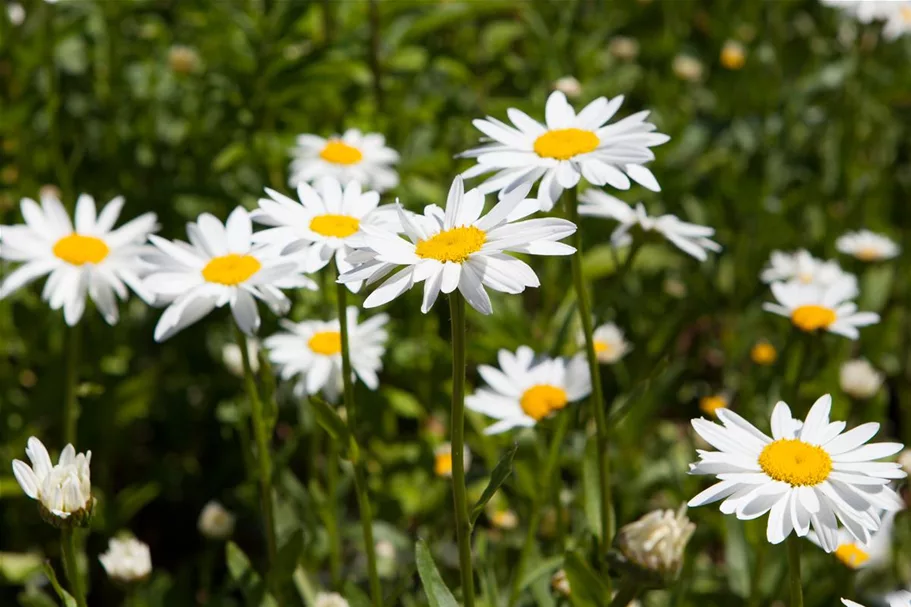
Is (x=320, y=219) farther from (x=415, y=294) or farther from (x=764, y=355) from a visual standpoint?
(x=764, y=355)

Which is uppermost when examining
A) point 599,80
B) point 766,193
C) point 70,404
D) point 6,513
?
point 599,80

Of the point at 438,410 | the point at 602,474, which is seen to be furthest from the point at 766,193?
the point at 602,474

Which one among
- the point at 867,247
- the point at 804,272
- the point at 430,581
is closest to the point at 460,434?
the point at 430,581

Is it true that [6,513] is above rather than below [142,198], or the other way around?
below

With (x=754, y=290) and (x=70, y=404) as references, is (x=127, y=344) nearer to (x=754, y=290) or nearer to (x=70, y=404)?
(x=70, y=404)

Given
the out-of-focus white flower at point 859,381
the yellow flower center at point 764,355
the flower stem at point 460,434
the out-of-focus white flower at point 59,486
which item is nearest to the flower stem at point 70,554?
the out-of-focus white flower at point 59,486

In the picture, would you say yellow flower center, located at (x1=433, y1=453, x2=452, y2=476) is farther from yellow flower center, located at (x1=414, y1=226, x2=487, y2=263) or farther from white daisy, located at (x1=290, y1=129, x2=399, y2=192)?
yellow flower center, located at (x1=414, y1=226, x2=487, y2=263)

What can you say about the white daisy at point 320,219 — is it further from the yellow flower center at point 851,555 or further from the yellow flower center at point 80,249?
the yellow flower center at point 851,555

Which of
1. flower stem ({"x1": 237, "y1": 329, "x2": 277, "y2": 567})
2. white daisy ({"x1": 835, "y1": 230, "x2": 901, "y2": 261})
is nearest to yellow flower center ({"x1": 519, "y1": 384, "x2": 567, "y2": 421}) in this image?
flower stem ({"x1": 237, "y1": 329, "x2": 277, "y2": 567})
